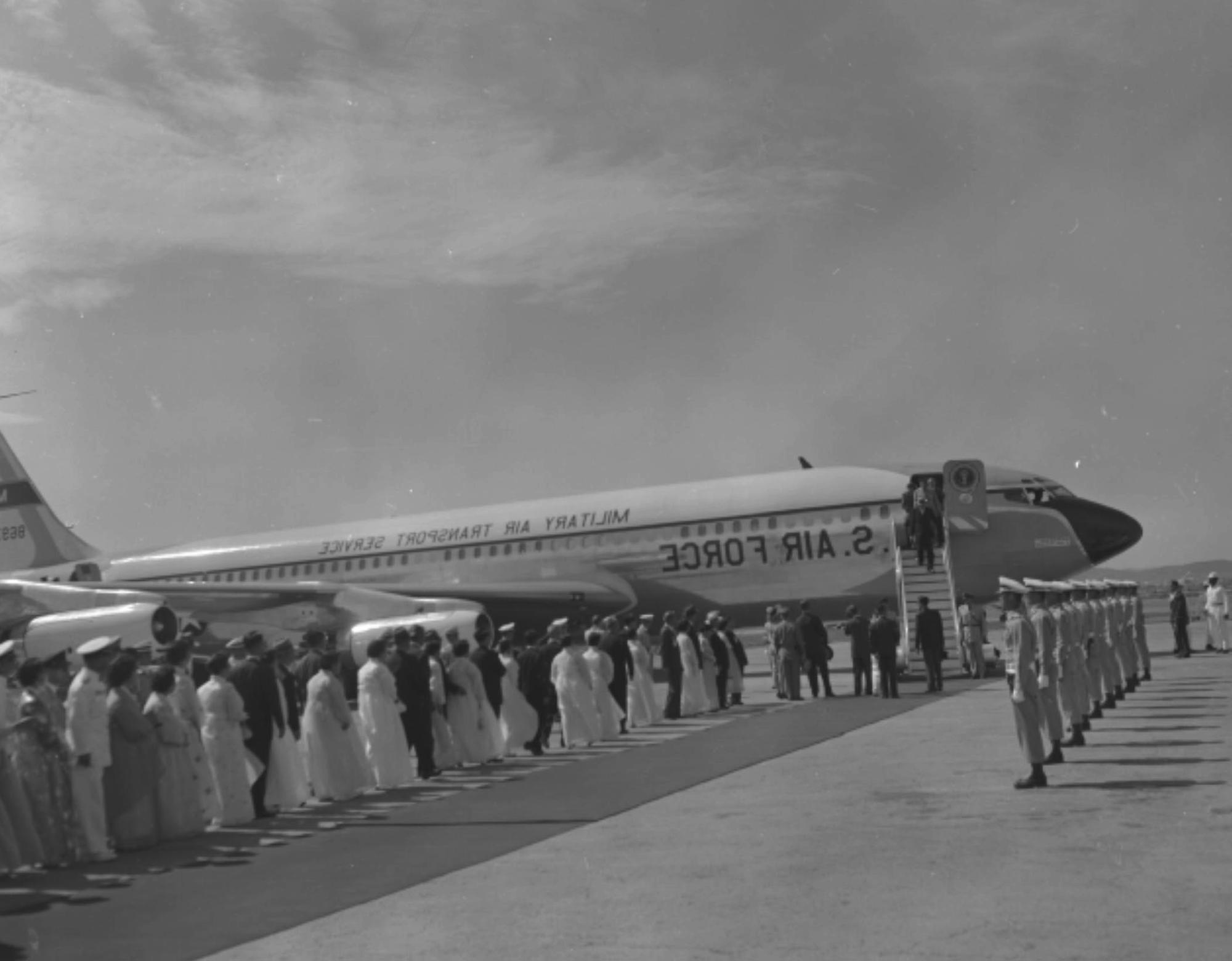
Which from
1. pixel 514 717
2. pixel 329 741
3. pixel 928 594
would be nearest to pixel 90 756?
pixel 329 741

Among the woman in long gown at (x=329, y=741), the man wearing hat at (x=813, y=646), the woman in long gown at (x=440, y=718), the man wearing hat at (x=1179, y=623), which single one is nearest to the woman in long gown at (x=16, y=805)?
the woman in long gown at (x=329, y=741)

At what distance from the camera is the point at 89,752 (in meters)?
10.7

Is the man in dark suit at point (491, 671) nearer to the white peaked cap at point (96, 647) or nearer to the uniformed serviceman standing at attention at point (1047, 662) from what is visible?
the white peaked cap at point (96, 647)

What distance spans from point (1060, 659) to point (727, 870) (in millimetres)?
5854

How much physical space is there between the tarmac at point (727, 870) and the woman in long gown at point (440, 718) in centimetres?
162

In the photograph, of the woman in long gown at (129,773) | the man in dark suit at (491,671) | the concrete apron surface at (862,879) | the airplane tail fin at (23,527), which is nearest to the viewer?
the concrete apron surface at (862,879)

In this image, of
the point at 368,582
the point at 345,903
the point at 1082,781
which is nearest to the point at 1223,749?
the point at 1082,781

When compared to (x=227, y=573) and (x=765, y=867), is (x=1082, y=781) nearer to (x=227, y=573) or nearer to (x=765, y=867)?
(x=765, y=867)

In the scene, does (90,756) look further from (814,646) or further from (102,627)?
(814,646)

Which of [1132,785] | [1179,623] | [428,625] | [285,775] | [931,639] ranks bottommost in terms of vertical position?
[1132,785]

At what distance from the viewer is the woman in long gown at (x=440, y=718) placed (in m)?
15.8

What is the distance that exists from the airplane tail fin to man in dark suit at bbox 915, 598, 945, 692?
2542 centimetres

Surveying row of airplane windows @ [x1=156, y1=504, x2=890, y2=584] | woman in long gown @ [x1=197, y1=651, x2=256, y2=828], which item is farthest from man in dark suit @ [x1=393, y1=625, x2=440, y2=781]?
row of airplane windows @ [x1=156, y1=504, x2=890, y2=584]

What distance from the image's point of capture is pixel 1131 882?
741 centimetres
